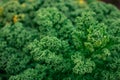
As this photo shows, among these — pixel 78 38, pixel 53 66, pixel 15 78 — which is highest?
pixel 78 38

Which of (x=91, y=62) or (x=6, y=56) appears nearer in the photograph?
(x=91, y=62)

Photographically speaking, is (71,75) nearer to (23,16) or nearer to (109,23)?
(109,23)

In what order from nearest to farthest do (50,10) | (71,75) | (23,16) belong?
1. (71,75)
2. (50,10)
3. (23,16)

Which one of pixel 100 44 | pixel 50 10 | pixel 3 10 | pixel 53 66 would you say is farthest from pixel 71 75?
pixel 3 10

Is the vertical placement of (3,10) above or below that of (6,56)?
above

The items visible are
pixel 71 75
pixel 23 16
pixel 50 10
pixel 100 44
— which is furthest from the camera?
pixel 23 16

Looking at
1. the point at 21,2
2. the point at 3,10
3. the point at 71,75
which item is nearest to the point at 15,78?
the point at 71,75
